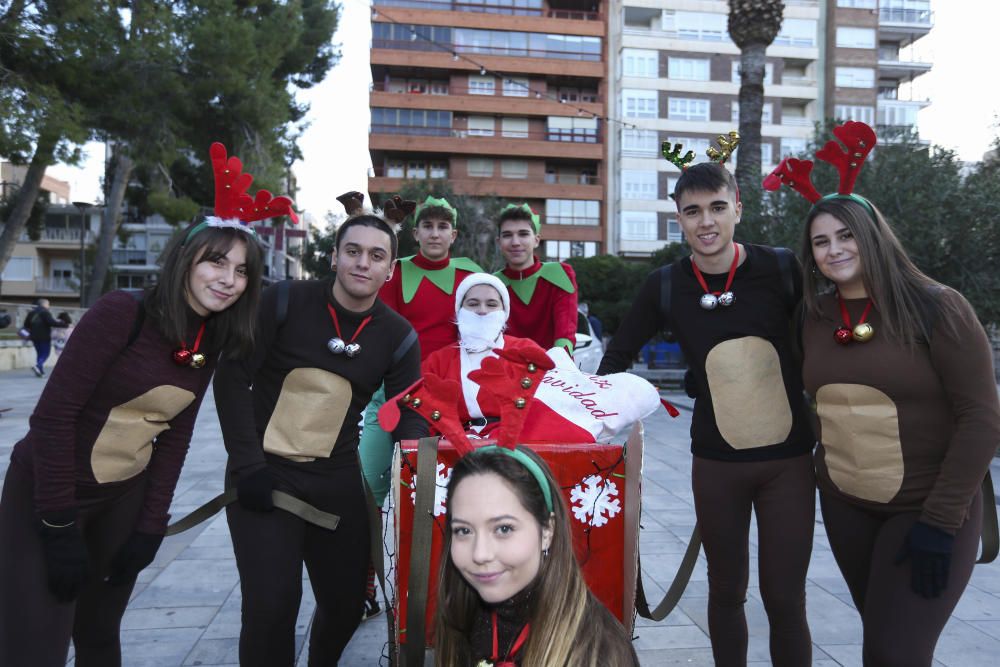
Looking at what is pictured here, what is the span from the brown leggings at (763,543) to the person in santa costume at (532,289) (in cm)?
166

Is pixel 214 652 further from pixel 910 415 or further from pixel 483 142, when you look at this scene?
pixel 483 142

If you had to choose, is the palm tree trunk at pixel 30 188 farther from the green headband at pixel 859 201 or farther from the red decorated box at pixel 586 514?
the green headband at pixel 859 201

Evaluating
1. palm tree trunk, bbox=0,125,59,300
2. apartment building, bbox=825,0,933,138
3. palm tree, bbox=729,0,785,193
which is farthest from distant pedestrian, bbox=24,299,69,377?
apartment building, bbox=825,0,933,138

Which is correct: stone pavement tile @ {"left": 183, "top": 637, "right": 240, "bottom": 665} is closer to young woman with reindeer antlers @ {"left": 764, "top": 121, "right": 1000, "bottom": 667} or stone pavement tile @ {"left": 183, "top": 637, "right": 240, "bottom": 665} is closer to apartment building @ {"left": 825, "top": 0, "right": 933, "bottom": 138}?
young woman with reindeer antlers @ {"left": 764, "top": 121, "right": 1000, "bottom": 667}

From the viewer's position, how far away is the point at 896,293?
2.30m

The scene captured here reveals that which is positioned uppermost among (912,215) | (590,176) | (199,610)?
(590,176)

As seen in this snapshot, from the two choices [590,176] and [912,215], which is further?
[590,176]

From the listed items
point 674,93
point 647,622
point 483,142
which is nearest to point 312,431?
point 647,622

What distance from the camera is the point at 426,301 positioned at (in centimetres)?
421

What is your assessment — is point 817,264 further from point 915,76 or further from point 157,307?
point 915,76

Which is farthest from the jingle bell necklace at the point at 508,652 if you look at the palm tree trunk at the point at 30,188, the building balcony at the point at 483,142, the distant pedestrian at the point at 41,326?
the building balcony at the point at 483,142

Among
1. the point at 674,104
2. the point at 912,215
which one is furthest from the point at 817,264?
the point at 674,104

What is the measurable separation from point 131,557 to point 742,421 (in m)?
2.08

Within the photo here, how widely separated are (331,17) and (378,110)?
18059mm
